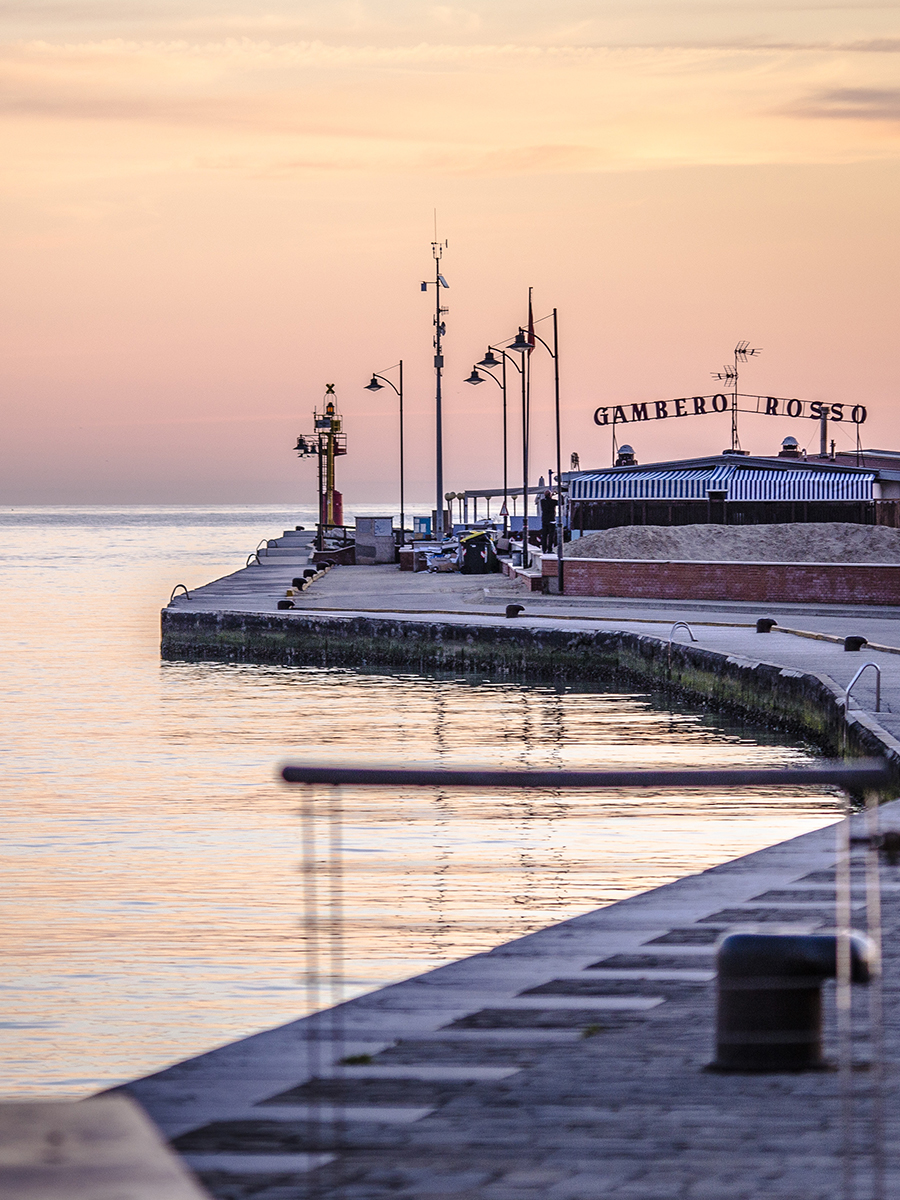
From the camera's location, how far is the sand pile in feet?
135

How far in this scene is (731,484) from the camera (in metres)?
50.4

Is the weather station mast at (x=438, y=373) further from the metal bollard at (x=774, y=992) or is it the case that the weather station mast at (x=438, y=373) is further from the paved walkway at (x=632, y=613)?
the metal bollard at (x=774, y=992)

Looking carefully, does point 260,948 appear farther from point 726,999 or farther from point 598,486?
point 598,486

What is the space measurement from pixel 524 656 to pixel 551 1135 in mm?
25441

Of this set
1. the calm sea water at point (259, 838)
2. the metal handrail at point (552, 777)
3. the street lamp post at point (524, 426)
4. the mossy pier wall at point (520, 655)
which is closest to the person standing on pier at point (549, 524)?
the street lamp post at point (524, 426)

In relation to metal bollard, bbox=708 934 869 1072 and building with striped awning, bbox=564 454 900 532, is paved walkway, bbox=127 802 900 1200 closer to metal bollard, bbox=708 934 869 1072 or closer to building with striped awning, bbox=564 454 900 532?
metal bollard, bbox=708 934 869 1072

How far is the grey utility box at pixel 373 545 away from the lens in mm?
59750

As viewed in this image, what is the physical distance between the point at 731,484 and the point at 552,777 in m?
48.2

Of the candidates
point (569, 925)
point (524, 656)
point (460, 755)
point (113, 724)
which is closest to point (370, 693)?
point (524, 656)

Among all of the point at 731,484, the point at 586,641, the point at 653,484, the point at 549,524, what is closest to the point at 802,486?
the point at 731,484

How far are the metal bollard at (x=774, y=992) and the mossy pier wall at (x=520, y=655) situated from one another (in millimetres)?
12105

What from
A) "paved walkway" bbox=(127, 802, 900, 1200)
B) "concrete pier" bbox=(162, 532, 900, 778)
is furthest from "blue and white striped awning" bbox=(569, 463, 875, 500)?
"paved walkway" bbox=(127, 802, 900, 1200)

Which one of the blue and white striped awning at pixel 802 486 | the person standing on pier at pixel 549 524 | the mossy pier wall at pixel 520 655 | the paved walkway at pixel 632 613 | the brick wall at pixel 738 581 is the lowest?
the mossy pier wall at pixel 520 655

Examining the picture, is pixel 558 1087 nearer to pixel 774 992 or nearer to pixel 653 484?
pixel 774 992
